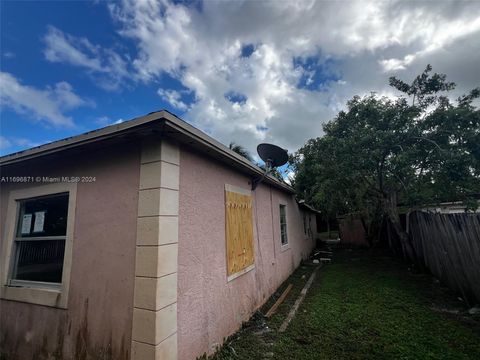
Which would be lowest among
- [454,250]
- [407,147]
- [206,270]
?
[454,250]

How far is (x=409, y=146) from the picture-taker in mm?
→ 7434

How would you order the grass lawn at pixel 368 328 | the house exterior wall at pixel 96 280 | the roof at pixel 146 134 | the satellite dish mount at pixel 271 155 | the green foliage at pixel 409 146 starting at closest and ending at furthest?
the roof at pixel 146 134
the house exterior wall at pixel 96 280
the grass lawn at pixel 368 328
the satellite dish mount at pixel 271 155
the green foliage at pixel 409 146

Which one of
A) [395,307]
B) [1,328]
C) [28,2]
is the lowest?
[395,307]

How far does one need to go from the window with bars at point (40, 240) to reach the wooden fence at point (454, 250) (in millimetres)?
6994

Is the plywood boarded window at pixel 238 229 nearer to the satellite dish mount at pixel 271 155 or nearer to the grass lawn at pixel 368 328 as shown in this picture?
the satellite dish mount at pixel 271 155

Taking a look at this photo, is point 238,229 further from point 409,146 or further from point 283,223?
point 409,146

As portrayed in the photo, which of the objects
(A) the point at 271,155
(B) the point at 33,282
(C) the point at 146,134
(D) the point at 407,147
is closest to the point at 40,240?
(B) the point at 33,282

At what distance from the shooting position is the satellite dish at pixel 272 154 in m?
4.89

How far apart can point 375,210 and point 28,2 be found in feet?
47.0

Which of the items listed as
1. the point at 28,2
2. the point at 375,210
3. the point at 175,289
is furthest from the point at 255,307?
the point at 375,210

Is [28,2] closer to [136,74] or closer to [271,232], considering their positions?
[136,74]

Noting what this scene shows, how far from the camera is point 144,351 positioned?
2.14 meters

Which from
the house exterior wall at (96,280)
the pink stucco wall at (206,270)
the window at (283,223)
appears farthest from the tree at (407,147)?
the house exterior wall at (96,280)

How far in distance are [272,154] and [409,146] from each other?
18.3ft
